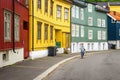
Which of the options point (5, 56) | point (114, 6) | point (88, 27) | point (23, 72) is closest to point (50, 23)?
point (5, 56)

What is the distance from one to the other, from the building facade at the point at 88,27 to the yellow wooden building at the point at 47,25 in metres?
4.43

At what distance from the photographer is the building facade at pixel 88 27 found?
207 feet

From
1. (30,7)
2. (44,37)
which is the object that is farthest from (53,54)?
(30,7)

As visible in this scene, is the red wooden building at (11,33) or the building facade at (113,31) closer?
the red wooden building at (11,33)

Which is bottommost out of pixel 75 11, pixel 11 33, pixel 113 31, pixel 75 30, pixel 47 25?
pixel 11 33

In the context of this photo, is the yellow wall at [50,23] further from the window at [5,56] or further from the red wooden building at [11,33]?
the window at [5,56]

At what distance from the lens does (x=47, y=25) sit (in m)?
44.6

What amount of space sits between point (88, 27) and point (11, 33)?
45.2 metres

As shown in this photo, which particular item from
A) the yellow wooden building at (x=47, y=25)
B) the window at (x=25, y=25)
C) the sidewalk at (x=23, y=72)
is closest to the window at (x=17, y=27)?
the sidewalk at (x=23, y=72)

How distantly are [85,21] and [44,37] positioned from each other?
90.6 feet

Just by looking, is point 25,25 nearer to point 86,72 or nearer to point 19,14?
point 19,14

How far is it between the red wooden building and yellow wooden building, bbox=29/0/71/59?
328cm

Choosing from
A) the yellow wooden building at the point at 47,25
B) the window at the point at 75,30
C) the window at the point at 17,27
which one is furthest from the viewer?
the window at the point at 75,30

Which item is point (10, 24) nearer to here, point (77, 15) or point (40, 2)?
point (40, 2)
